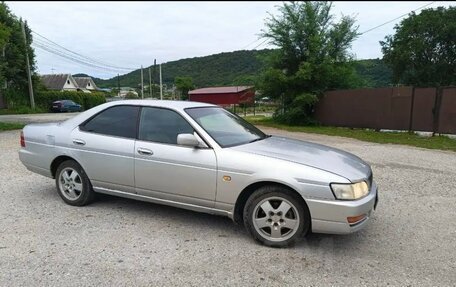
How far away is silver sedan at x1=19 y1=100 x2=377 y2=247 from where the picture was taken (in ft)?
11.4

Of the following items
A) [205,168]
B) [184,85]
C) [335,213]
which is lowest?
[335,213]

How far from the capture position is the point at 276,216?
362 centimetres

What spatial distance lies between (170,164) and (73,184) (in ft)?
5.22

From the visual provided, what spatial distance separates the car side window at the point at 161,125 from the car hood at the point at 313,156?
2.34 feet

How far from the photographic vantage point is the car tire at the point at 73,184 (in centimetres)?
467

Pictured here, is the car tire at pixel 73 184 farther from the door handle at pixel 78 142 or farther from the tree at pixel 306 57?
the tree at pixel 306 57

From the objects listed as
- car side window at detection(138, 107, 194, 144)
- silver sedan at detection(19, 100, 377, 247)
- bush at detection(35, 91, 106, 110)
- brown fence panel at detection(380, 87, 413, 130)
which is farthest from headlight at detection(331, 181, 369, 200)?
bush at detection(35, 91, 106, 110)

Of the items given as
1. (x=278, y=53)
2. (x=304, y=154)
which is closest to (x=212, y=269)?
(x=304, y=154)

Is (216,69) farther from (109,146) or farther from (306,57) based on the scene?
(109,146)

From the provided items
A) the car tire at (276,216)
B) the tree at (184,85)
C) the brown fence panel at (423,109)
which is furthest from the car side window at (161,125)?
the tree at (184,85)

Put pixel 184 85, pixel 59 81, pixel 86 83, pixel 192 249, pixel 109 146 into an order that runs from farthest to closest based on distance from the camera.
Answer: pixel 86 83, pixel 184 85, pixel 59 81, pixel 109 146, pixel 192 249

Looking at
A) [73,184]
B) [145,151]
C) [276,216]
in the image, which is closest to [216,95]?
[73,184]

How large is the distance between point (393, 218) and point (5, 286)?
4.19 meters

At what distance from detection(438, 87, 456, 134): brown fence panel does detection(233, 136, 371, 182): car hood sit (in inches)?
454
